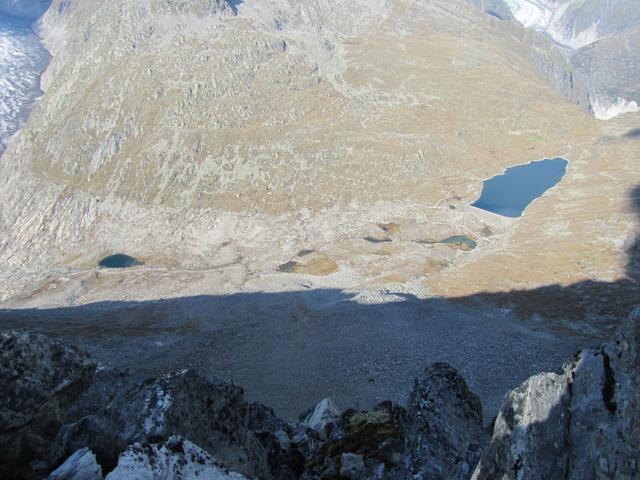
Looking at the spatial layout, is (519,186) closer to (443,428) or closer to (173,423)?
(443,428)

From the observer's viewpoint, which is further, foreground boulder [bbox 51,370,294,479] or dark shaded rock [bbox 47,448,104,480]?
foreground boulder [bbox 51,370,294,479]

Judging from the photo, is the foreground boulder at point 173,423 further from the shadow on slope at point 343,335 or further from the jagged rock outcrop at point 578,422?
the shadow on slope at point 343,335

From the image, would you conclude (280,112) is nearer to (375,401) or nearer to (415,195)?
(415,195)

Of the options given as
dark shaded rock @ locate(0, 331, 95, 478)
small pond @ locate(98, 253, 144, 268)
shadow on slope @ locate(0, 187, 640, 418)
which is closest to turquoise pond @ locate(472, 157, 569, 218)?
shadow on slope @ locate(0, 187, 640, 418)

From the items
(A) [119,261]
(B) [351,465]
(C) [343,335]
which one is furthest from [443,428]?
(A) [119,261]

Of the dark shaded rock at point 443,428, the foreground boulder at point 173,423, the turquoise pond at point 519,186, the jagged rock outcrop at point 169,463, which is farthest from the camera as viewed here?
the turquoise pond at point 519,186

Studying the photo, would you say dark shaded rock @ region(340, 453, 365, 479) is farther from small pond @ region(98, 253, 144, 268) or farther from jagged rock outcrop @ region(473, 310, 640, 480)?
small pond @ region(98, 253, 144, 268)

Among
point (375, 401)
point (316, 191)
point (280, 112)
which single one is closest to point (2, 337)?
point (375, 401)

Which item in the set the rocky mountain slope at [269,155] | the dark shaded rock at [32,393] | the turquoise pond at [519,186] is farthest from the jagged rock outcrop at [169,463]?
the turquoise pond at [519,186]
